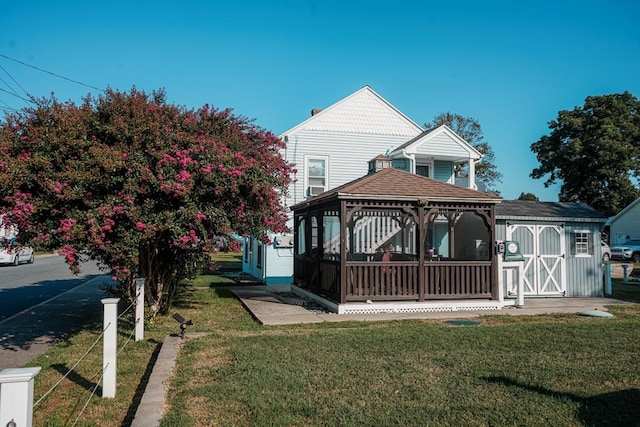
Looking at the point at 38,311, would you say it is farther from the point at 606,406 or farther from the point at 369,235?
the point at 606,406

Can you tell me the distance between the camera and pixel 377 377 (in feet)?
19.4

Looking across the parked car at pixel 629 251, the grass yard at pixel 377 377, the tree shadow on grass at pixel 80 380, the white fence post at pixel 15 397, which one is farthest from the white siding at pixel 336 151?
the parked car at pixel 629 251

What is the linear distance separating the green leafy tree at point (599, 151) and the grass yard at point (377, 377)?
3956 cm

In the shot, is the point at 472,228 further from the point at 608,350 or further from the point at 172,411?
the point at 172,411

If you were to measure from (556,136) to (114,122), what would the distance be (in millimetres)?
48077

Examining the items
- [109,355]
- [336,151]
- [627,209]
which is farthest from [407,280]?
[627,209]

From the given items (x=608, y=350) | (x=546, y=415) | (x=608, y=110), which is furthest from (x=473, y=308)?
(x=608, y=110)

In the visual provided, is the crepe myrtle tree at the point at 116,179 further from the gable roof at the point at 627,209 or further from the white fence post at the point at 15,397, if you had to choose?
the gable roof at the point at 627,209

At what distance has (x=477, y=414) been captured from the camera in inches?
187

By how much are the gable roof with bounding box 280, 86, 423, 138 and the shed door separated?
689 cm

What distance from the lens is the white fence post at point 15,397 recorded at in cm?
296

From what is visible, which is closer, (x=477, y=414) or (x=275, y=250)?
(x=477, y=414)

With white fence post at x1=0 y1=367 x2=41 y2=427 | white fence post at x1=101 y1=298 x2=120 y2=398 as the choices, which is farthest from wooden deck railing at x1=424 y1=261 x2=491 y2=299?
white fence post at x1=0 y1=367 x2=41 y2=427

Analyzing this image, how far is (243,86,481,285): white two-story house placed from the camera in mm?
18516
